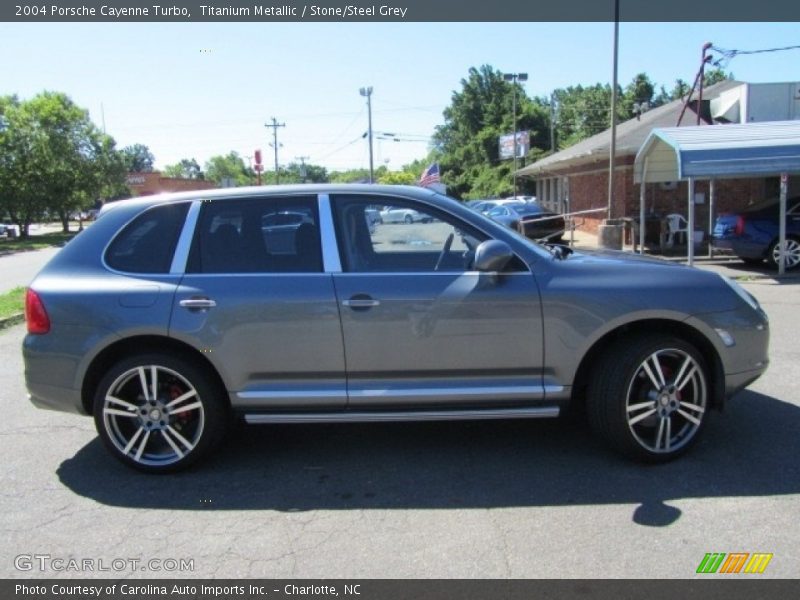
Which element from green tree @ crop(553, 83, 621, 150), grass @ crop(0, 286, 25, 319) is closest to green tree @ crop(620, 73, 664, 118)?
green tree @ crop(553, 83, 621, 150)

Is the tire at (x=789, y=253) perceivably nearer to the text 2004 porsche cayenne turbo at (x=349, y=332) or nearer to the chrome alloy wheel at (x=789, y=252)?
the chrome alloy wheel at (x=789, y=252)

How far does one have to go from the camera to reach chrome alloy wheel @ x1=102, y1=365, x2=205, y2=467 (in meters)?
4.02

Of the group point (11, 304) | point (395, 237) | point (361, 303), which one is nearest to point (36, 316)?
point (361, 303)

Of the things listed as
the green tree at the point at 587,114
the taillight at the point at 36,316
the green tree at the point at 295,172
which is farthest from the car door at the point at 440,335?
the green tree at the point at 295,172

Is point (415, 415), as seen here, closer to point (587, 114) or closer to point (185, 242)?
point (185, 242)

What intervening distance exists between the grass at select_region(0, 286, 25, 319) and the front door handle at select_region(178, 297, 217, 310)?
721 centimetres

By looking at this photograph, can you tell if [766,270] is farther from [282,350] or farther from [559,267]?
[282,350]

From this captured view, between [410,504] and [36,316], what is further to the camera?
[36,316]

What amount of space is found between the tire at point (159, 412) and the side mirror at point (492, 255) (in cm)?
181

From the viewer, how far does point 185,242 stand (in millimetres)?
4121

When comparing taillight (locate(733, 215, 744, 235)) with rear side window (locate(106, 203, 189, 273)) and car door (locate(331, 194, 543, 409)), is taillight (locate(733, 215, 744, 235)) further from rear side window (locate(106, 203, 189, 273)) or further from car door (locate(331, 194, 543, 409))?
rear side window (locate(106, 203, 189, 273))

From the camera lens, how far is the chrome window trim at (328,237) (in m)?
4.02

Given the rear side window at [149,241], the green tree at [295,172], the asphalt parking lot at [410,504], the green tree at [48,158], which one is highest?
the green tree at [295,172]

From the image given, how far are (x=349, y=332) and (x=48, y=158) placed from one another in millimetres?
35230
